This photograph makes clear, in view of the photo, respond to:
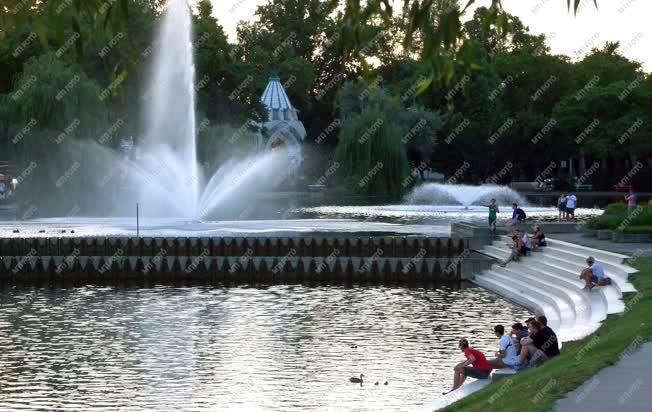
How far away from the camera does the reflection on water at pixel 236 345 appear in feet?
72.5

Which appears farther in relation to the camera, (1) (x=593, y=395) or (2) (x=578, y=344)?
(2) (x=578, y=344)

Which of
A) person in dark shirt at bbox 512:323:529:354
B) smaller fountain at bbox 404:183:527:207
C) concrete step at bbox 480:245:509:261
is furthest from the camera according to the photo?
smaller fountain at bbox 404:183:527:207

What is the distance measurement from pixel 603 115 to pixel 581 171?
1797 centimetres

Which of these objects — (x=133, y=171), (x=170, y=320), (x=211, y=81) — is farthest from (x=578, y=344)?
(x=211, y=81)

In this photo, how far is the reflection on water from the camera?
72.5 feet

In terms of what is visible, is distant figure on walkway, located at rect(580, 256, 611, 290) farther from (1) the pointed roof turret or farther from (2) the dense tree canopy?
(1) the pointed roof turret

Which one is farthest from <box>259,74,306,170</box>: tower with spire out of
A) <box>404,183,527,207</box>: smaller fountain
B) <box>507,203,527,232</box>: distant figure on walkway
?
<box>507,203,527,232</box>: distant figure on walkway

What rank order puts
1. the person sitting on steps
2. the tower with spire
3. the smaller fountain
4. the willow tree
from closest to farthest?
the person sitting on steps → the smaller fountain → the willow tree → the tower with spire

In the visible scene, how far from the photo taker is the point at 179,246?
4594 cm

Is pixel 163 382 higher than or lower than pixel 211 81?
lower

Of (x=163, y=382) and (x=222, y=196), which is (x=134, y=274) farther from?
(x=222, y=196)

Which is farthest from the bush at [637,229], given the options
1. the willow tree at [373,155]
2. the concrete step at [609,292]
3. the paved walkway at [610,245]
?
the willow tree at [373,155]

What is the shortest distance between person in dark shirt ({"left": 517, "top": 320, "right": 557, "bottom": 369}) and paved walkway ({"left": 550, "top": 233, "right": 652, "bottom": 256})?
15049mm

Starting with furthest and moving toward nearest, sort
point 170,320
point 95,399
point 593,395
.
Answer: point 170,320, point 95,399, point 593,395
